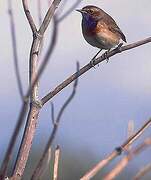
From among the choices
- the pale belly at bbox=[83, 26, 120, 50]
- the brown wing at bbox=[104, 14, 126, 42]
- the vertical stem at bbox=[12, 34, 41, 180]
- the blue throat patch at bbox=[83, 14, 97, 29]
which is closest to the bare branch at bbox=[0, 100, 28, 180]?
the vertical stem at bbox=[12, 34, 41, 180]

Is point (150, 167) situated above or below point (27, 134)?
below

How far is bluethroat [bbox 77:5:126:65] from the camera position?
6.37m

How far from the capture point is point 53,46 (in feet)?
3.25

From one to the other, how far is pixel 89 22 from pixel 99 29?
7.2 inches

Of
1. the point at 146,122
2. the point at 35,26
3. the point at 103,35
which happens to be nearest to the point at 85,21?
the point at 103,35

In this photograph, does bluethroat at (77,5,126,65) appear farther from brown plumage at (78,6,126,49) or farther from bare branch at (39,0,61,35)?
bare branch at (39,0,61,35)

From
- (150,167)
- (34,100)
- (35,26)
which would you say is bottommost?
(150,167)

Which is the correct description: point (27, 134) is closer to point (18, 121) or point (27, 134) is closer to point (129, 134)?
point (129, 134)

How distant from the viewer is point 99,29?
21.4 feet

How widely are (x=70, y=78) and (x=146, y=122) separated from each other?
1.52 ft

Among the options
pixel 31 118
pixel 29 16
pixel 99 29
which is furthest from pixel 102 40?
pixel 31 118

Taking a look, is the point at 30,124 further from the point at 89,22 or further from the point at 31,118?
the point at 89,22

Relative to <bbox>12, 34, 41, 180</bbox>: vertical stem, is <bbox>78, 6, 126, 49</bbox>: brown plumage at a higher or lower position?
higher

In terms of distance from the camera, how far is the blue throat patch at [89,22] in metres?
6.52
